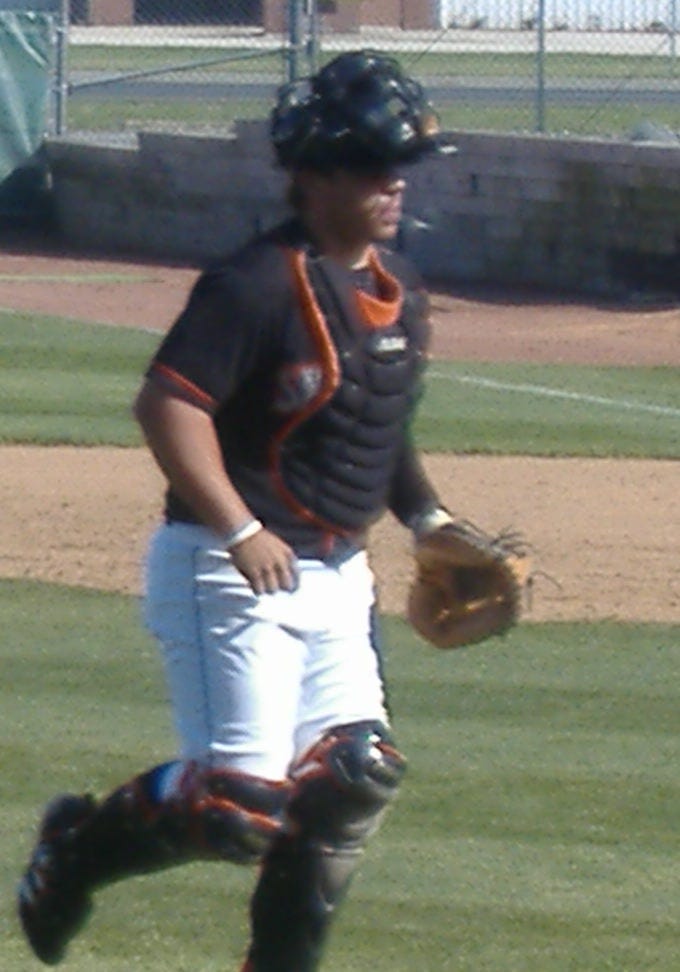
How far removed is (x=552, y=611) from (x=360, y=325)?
4.01 metres

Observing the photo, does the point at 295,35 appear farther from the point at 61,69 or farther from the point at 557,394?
the point at 557,394

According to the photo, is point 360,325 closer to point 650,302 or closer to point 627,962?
point 627,962

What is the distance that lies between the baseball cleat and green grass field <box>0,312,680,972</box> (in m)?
0.24

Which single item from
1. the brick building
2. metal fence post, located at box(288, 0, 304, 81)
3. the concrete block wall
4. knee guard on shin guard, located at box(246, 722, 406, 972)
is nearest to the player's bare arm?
knee guard on shin guard, located at box(246, 722, 406, 972)

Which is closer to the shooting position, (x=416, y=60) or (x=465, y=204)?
(x=465, y=204)

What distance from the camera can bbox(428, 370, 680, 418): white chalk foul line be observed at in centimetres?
1177

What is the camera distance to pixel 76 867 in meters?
4.23

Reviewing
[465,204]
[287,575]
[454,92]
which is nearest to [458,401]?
[465,204]

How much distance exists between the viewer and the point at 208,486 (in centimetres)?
381

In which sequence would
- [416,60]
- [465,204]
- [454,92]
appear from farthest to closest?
[454,92] < [416,60] < [465,204]

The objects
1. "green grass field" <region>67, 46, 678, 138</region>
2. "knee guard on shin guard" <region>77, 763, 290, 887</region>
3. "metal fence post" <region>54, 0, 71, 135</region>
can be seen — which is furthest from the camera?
"green grass field" <region>67, 46, 678, 138</region>

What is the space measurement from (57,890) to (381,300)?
124 centimetres

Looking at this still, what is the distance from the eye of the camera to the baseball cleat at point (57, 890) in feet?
13.9

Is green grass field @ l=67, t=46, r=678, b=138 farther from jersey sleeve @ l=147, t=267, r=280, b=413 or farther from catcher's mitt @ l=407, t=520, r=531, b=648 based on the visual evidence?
jersey sleeve @ l=147, t=267, r=280, b=413
